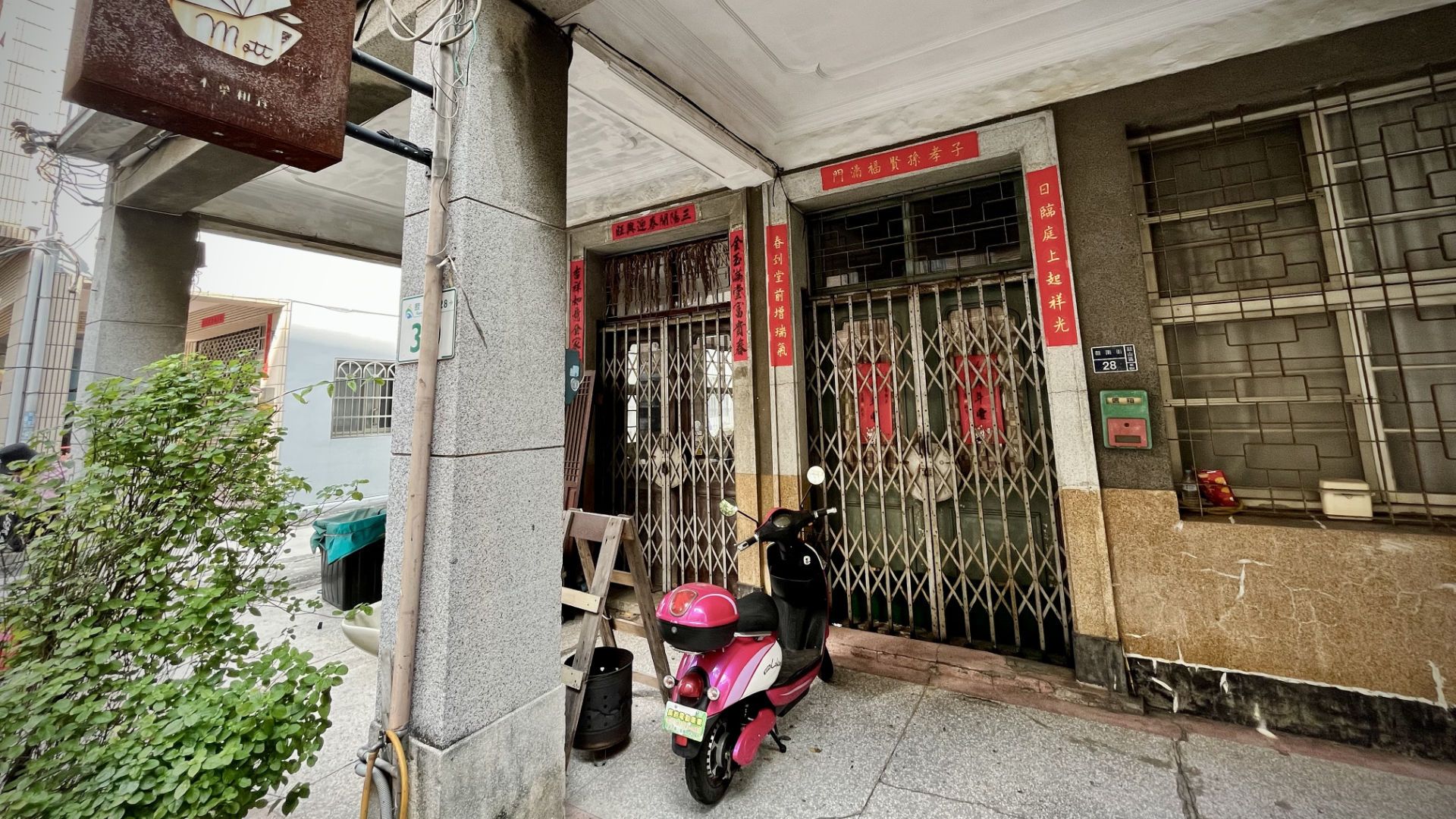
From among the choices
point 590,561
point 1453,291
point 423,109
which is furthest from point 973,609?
point 423,109

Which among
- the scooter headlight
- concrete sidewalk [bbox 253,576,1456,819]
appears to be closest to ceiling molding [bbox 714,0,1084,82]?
the scooter headlight

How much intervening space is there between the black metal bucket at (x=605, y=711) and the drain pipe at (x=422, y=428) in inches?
32.8

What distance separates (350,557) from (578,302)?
9.53 feet

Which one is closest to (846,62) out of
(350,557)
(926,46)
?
(926,46)

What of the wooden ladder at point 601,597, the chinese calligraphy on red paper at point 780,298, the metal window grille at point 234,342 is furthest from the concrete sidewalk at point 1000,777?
the metal window grille at point 234,342

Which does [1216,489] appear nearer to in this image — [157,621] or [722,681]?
[722,681]

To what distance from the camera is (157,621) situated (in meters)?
1.59

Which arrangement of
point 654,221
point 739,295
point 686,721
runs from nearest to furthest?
point 686,721 → point 739,295 → point 654,221

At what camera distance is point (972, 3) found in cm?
275

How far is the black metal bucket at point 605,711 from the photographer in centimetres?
232

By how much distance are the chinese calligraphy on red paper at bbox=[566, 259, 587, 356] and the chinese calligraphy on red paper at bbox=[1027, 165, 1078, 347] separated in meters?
3.67

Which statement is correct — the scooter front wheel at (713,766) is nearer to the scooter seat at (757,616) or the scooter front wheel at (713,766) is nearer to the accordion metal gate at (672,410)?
the scooter seat at (757,616)

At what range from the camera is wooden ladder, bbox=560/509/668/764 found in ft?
7.60

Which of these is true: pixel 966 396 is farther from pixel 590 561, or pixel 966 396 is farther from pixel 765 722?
pixel 590 561
